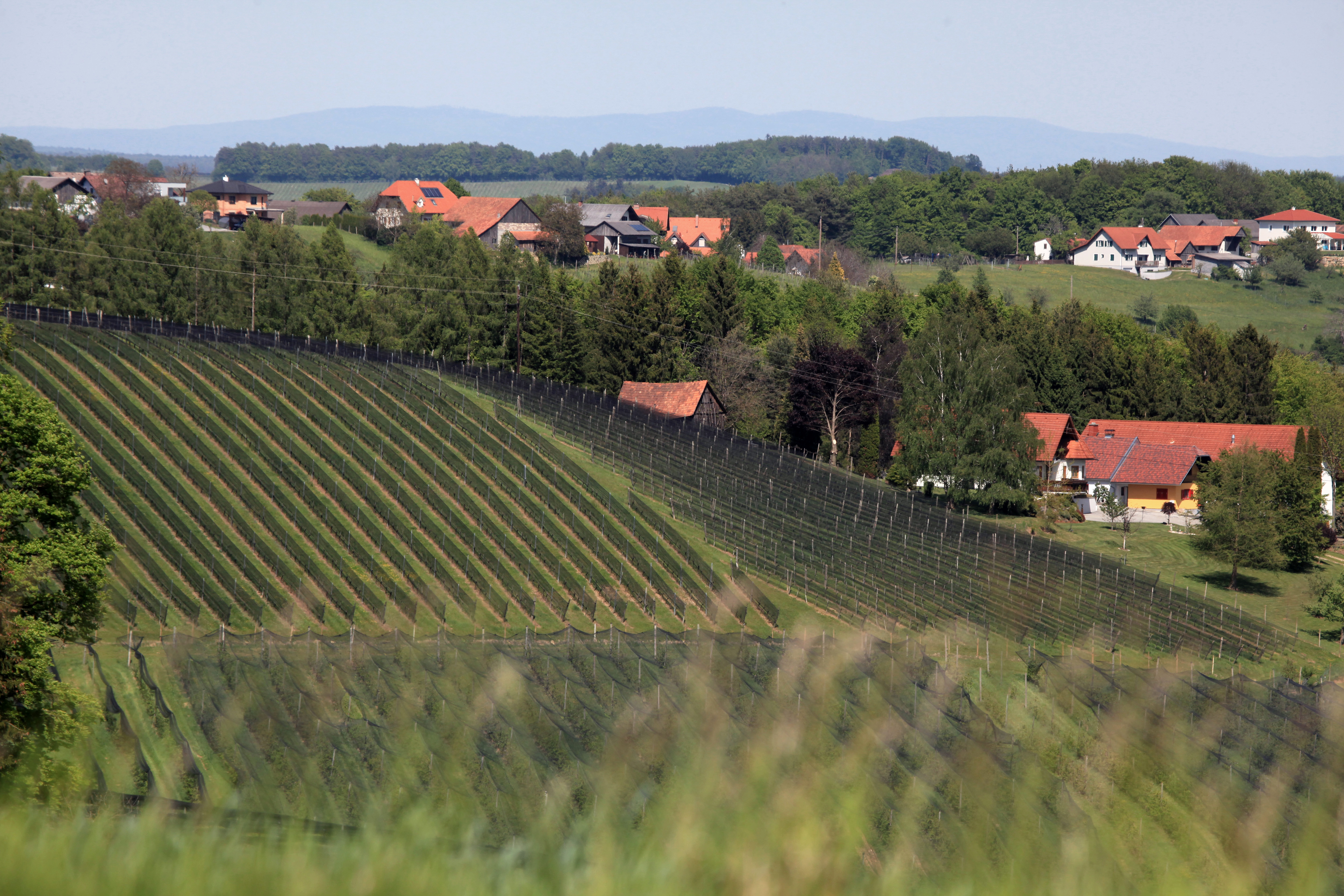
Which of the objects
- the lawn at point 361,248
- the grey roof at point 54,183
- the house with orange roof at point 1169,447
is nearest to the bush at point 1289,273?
the house with orange roof at point 1169,447

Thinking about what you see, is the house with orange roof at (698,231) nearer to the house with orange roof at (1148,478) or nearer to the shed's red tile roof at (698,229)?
the shed's red tile roof at (698,229)

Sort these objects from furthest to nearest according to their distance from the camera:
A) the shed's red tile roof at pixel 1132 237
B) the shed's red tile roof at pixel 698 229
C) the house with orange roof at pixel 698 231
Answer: the shed's red tile roof at pixel 698 229
the house with orange roof at pixel 698 231
the shed's red tile roof at pixel 1132 237

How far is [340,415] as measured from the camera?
51.9 meters

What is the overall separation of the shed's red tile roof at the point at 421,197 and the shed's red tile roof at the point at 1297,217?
125885 millimetres

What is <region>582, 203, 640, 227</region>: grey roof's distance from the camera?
495 ft

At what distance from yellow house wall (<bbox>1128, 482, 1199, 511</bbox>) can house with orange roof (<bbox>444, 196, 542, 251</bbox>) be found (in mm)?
81027

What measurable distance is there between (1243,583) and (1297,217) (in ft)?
461

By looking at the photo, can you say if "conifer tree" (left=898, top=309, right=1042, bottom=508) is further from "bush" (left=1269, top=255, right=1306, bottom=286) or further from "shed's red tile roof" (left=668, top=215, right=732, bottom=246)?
"shed's red tile roof" (left=668, top=215, right=732, bottom=246)

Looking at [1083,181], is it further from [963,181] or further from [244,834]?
[244,834]

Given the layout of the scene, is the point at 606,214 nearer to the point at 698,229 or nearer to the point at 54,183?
the point at 698,229

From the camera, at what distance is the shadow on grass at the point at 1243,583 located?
60344 millimetres

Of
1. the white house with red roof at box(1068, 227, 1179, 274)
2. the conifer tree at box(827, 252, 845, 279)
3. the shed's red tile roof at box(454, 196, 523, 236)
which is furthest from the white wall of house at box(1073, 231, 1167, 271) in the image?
the shed's red tile roof at box(454, 196, 523, 236)

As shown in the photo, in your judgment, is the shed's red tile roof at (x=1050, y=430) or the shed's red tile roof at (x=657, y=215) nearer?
the shed's red tile roof at (x=1050, y=430)

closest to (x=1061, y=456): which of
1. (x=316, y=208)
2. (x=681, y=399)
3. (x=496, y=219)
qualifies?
(x=681, y=399)
